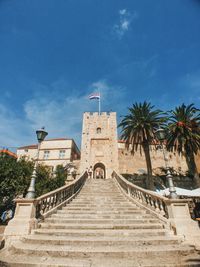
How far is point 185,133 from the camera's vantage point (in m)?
17.0

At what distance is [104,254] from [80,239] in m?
1.01

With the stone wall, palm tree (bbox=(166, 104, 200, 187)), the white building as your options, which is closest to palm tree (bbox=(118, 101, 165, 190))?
palm tree (bbox=(166, 104, 200, 187))

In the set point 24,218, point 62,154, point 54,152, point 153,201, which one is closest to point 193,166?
point 153,201

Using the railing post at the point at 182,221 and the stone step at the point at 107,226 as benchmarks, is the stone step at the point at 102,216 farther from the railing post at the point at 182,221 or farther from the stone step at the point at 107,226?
the railing post at the point at 182,221

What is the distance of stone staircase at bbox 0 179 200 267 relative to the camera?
357 centimetres

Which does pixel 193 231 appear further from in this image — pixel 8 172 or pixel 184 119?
A: pixel 184 119

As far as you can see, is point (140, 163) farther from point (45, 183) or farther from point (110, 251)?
point (110, 251)

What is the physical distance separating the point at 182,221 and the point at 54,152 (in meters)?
29.2

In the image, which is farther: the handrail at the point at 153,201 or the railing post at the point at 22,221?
the handrail at the point at 153,201

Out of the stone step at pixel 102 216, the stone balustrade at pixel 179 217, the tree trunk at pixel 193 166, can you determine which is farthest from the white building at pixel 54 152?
the stone balustrade at pixel 179 217

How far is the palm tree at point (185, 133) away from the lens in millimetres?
16734

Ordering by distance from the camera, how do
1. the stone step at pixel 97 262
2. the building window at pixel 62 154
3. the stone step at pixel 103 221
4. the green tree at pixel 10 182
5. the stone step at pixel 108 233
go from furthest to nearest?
the building window at pixel 62 154, the green tree at pixel 10 182, the stone step at pixel 103 221, the stone step at pixel 108 233, the stone step at pixel 97 262

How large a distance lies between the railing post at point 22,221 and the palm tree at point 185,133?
631 inches

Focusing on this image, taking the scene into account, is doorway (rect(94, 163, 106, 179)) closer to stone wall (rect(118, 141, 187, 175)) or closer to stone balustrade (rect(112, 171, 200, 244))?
stone wall (rect(118, 141, 187, 175))
